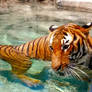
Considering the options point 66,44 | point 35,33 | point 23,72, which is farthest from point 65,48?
point 35,33

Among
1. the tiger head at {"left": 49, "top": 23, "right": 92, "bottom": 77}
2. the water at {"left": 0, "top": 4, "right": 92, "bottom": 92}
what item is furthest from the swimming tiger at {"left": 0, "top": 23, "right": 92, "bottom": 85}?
the water at {"left": 0, "top": 4, "right": 92, "bottom": 92}

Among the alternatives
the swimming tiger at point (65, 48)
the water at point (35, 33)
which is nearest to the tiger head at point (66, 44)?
the swimming tiger at point (65, 48)

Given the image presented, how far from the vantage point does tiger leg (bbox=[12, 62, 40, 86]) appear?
2.53 metres

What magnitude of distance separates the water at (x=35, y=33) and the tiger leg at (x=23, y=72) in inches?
1.8

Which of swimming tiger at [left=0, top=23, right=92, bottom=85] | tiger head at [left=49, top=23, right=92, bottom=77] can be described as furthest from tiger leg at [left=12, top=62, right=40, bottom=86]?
tiger head at [left=49, top=23, right=92, bottom=77]

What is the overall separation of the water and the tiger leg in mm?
46

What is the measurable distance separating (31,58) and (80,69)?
1.89 ft

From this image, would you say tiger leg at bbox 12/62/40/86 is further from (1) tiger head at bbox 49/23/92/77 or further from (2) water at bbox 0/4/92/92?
(1) tiger head at bbox 49/23/92/77

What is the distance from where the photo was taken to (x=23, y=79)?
2.56 metres

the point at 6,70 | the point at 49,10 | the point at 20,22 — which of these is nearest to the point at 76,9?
the point at 49,10

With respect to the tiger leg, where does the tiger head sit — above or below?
above

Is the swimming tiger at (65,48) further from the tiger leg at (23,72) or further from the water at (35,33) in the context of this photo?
the water at (35,33)

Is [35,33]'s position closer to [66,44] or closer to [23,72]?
[23,72]

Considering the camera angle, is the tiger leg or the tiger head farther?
the tiger leg
